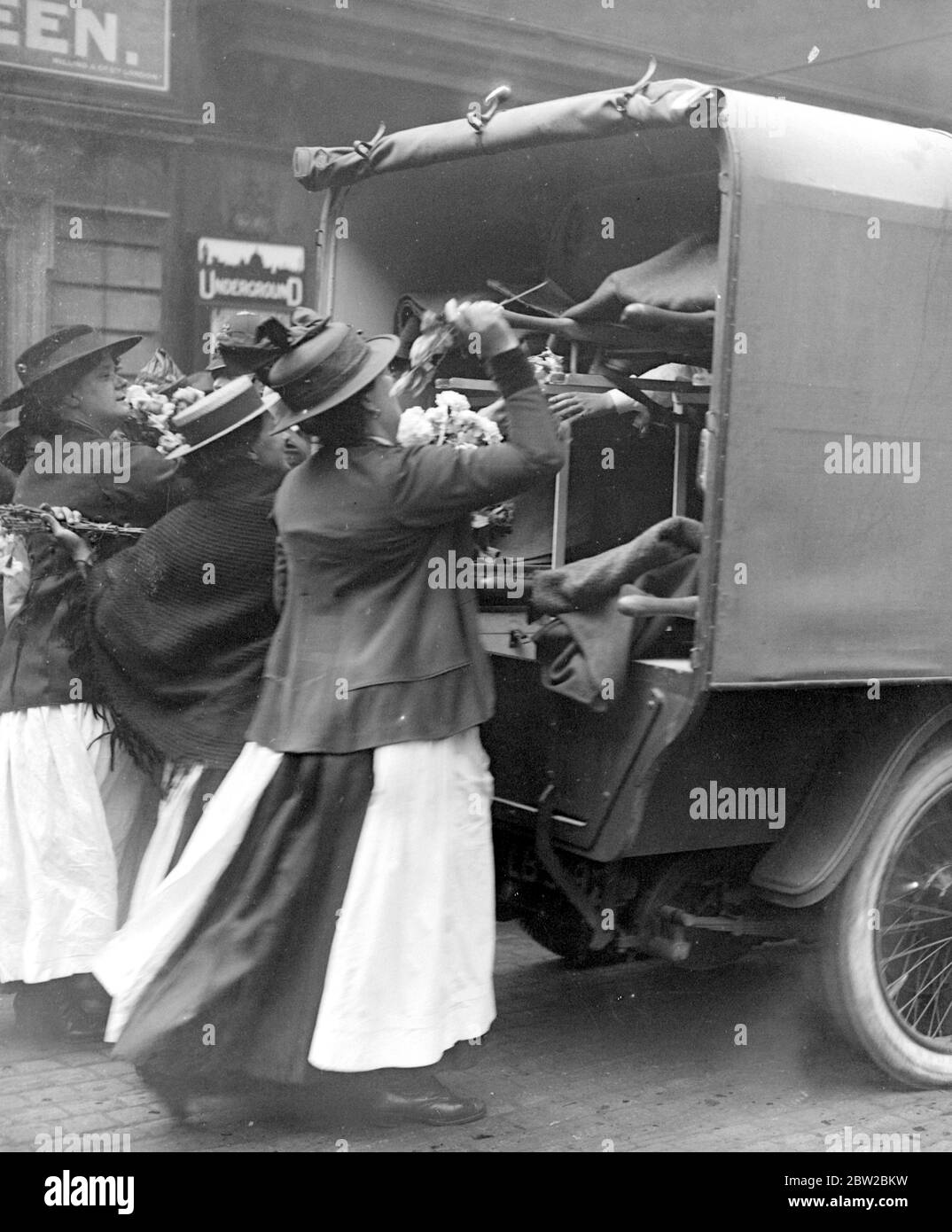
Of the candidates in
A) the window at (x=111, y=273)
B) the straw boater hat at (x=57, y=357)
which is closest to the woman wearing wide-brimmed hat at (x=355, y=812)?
the straw boater hat at (x=57, y=357)

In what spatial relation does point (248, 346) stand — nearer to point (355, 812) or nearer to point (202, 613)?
point (202, 613)

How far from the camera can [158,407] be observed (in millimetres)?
4836

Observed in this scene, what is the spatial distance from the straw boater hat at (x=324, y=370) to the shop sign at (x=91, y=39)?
17.4ft

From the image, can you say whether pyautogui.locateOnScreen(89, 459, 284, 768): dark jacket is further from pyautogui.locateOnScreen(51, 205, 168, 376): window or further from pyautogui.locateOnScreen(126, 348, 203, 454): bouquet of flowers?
pyautogui.locateOnScreen(51, 205, 168, 376): window

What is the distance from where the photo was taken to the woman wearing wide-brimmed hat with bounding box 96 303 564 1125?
360cm

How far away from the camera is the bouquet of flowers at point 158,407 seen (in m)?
4.79

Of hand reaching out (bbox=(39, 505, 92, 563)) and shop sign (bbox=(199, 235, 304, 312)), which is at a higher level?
shop sign (bbox=(199, 235, 304, 312))

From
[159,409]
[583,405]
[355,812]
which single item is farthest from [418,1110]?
[159,409]

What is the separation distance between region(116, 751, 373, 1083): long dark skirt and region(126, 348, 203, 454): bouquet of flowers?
4.71 ft

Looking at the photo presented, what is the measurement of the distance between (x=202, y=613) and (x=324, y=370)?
92cm

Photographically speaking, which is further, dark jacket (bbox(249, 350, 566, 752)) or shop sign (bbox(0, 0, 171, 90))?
shop sign (bbox(0, 0, 171, 90))

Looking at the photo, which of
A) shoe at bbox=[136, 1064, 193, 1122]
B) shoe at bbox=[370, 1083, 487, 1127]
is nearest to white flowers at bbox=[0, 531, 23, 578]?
shoe at bbox=[136, 1064, 193, 1122]

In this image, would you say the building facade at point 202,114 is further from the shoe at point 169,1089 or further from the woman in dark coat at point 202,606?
the shoe at point 169,1089
